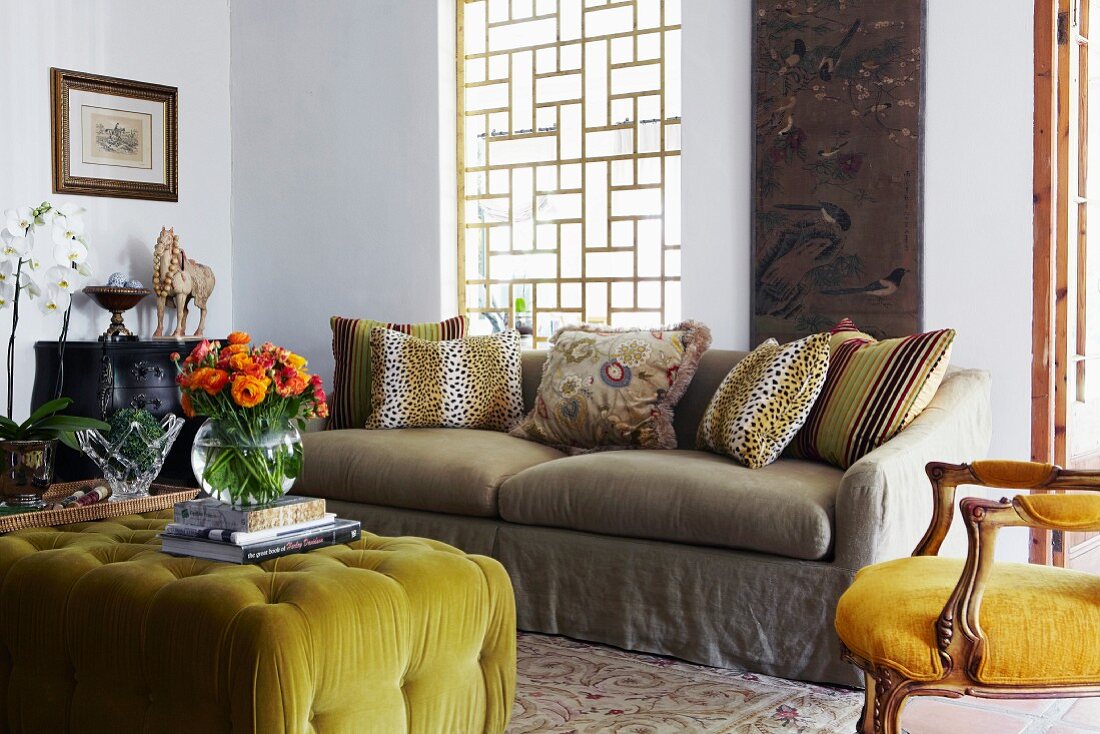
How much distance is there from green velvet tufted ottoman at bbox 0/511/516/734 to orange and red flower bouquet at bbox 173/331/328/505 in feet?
0.58

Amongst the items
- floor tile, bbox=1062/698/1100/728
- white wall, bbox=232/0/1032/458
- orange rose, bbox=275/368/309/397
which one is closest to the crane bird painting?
white wall, bbox=232/0/1032/458

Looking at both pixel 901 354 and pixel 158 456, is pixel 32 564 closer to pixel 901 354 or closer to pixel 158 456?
pixel 158 456

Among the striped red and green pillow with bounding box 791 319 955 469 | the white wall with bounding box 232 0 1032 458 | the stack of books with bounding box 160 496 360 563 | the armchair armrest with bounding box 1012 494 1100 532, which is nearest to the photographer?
the armchair armrest with bounding box 1012 494 1100 532

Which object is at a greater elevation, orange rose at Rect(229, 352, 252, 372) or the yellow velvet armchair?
orange rose at Rect(229, 352, 252, 372)

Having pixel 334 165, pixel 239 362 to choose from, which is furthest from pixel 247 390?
pixel 334 165

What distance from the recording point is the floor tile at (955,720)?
242cm

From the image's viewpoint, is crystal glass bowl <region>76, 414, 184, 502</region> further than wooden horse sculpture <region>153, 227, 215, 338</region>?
No

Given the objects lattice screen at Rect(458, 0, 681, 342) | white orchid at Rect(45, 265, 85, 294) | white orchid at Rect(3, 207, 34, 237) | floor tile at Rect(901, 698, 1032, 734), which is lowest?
floor tile at Rect(901, 698, 1032, 734)

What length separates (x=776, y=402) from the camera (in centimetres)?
305

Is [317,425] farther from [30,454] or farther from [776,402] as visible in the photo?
[776,402]

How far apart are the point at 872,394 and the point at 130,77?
391cm

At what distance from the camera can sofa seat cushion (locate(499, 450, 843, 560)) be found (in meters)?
2.70

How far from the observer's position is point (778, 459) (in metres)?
3.20

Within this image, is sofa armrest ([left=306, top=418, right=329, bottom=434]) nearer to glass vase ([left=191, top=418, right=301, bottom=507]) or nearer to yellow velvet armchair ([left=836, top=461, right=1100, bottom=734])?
glass vase ([left=191, top=418, right=301, bottom=507])
